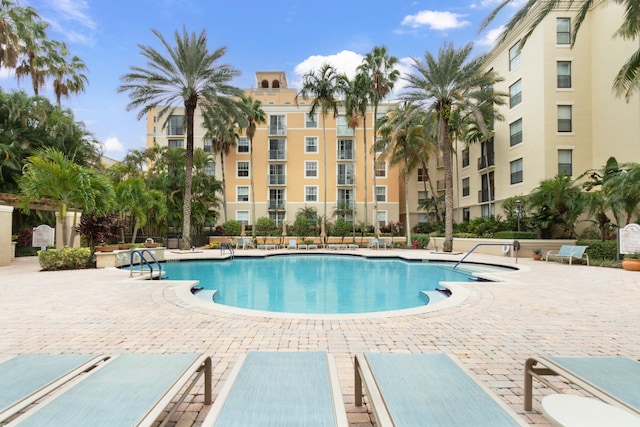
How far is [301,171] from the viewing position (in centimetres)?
3459

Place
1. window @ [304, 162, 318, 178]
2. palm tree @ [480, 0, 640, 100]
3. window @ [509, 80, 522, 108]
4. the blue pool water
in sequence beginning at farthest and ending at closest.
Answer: window @ [304, 162, 318, 178], window @ [509, 80, 522, 108], the blue pool water, palm tree @ [480, 0, 640, 100]

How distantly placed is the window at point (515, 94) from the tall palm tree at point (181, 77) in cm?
1820

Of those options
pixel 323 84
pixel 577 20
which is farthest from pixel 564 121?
pixel 323 84

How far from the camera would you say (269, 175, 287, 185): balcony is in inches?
1348

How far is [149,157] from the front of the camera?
29.7 m

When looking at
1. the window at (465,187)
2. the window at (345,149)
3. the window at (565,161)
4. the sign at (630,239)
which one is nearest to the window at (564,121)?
the window at (565,161)

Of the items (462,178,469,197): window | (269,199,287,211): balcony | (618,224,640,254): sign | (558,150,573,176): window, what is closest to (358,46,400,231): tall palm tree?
(462,178,469,197): window

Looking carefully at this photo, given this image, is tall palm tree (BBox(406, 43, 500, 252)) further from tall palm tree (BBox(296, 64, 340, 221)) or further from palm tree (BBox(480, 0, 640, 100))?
tall palm tree (BBox(296, 64, 340, 221))

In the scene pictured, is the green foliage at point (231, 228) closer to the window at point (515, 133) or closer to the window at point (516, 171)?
the window at point (516, 171)

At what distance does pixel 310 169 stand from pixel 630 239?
25715mm

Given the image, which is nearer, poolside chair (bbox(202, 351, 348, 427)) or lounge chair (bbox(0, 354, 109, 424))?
poolside chair (bbox(202, 351, 348, 427))

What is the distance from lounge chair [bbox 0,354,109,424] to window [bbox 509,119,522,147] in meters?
25.9

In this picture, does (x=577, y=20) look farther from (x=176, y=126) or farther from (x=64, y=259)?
(x=176, y=126)

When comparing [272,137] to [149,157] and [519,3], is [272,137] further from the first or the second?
[519,3]
